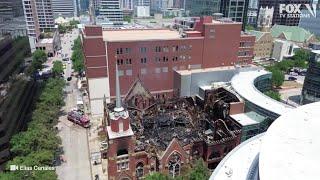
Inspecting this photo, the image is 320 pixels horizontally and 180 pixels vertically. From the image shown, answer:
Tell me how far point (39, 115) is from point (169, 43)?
40324 mm

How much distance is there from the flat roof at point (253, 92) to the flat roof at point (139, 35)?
75.5 ft

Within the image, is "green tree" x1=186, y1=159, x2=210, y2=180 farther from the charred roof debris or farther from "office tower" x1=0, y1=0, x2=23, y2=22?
"office tower" x1=0, y1=0, x2=23, y2=22

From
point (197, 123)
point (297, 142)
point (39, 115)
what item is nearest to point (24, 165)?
point (39, 115)

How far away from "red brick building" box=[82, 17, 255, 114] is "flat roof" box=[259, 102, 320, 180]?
47.3 m

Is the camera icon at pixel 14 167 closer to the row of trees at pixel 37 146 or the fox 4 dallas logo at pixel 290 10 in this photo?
the row of trees at pixel 37 146

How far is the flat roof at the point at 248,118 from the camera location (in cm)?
5781

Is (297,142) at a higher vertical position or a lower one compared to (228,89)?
higher

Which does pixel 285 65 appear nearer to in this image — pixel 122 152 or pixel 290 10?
pixel 122 152

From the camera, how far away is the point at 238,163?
39.7 metres

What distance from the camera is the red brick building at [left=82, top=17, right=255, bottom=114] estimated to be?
75375 millimetres

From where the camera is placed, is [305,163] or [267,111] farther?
[267,111]

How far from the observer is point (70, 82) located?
359 feet

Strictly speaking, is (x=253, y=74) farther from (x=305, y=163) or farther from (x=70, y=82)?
(x=70, y=82)

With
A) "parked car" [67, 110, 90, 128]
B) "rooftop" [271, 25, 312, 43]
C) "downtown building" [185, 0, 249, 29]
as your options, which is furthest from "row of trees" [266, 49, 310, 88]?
"parked car" [67, 110, 90, 128]
